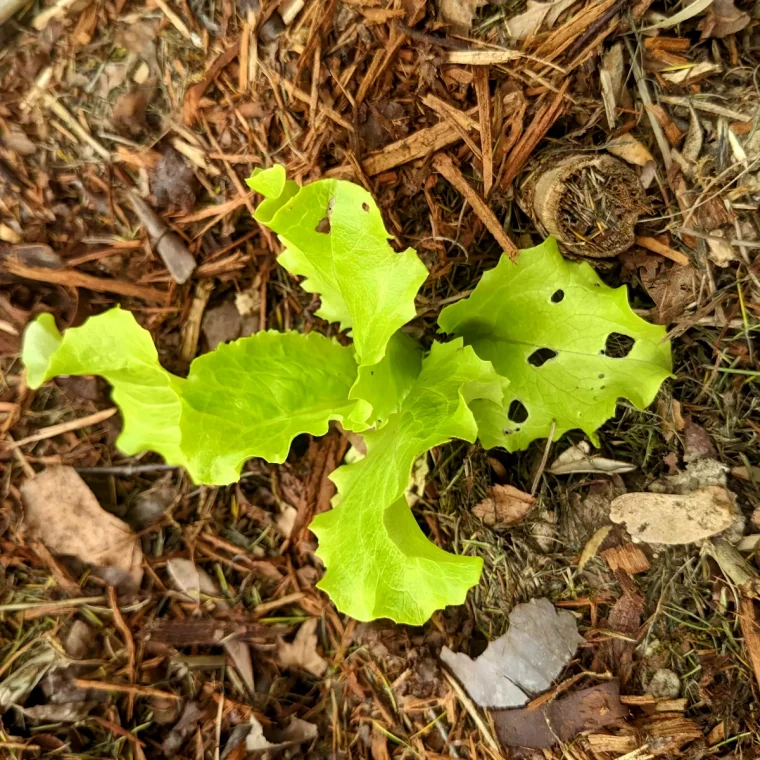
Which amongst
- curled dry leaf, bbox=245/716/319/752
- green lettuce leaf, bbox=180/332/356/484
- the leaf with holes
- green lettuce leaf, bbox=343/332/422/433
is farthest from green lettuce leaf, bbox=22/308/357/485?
curled dry leaf, bbox=245/716/319/752

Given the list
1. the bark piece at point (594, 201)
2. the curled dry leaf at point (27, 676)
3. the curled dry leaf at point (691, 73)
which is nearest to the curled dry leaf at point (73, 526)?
the curled dry leaf at point (27, 676)

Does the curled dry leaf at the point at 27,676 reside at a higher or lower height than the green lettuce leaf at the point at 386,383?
lower

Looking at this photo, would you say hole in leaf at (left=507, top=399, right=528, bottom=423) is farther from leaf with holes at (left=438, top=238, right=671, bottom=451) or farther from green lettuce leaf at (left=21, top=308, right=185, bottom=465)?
green lettuce leaf at (left=21, top=308, right=185, bottom=465)

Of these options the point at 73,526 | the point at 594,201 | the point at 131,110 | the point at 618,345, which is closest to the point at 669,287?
the point at 618,345

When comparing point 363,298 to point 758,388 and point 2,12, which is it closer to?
point 758,388

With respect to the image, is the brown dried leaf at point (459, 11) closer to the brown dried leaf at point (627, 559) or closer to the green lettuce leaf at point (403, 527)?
the green lettuce leaf at point (403, 527)

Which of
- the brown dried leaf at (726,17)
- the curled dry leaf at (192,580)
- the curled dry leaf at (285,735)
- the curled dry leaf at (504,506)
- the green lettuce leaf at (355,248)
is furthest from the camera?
the curled dry leaf at (192,580)

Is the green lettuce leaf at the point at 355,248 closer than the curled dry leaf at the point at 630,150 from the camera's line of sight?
Yes
